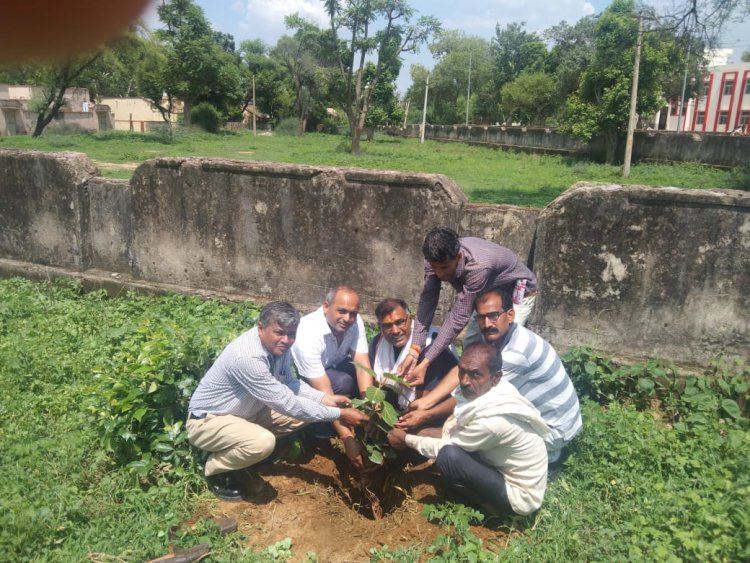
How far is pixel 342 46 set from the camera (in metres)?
28.8

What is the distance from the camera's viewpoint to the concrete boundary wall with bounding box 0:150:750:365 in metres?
4.32

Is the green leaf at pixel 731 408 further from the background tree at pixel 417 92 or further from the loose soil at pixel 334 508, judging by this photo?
the background tree at pixel 417 92

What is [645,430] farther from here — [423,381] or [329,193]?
[329,193]

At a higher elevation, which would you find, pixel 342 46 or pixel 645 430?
pixel 342 46

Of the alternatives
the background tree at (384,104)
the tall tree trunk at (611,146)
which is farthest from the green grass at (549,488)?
the background tree at (384,104)

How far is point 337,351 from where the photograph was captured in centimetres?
412

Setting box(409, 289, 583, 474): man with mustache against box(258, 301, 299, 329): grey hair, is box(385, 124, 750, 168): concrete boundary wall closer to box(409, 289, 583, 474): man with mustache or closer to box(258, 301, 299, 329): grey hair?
box(409, 289, 583, 474): man with mustache

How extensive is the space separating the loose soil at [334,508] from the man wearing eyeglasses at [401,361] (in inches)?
14.2

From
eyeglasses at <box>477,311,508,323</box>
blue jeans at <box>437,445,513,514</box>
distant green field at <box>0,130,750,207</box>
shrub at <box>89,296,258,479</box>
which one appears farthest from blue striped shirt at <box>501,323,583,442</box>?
distant green field at <box>0,130,750,207</box>

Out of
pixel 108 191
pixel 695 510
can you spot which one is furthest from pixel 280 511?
pixel 108 191

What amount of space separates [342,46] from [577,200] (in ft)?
87.0

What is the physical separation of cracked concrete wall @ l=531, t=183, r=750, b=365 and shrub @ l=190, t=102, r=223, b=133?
3458 cm

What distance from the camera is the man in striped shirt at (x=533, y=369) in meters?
3.39

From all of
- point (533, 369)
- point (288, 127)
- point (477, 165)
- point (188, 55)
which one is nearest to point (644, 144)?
point (477, 165)
